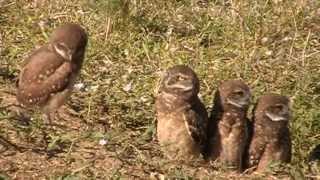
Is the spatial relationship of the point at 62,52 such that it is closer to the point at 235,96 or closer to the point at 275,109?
the point at 235,96

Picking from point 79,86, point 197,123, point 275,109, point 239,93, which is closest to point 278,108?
point 275,109

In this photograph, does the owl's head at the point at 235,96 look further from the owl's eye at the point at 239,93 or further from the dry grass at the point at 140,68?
the dry grass at the point at 140,68

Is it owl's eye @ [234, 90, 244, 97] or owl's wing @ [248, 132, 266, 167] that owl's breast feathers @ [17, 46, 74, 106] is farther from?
owl's wing @ [248, 132, 266, 167]

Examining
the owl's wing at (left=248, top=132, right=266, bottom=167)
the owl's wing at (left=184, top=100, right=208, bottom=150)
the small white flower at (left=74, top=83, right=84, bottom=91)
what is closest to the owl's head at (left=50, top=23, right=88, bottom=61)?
the small white flower at (left=74, top=83, right=84, bottom=91)

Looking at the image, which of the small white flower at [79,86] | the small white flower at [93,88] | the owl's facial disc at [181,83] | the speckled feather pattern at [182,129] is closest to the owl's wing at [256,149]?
the speckled feather pattern at [182,129]

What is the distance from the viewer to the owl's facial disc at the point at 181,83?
586cm

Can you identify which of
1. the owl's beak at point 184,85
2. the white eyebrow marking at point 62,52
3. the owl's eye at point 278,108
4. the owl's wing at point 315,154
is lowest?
the owl's wing at point 315,154

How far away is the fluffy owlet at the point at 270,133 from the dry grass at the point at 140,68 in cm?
17

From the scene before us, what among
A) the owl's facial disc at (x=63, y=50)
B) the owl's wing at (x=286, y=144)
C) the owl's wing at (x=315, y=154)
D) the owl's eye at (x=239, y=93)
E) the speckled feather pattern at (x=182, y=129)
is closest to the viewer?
the owl's eye at (x=239, y=93)

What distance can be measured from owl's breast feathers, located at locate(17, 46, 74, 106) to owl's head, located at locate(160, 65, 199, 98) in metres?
0.93

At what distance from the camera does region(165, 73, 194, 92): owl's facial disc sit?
5.86m

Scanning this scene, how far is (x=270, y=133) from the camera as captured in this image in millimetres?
5992

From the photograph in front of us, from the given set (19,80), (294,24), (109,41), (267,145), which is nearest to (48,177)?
(19,80)

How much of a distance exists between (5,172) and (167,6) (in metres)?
4.02
